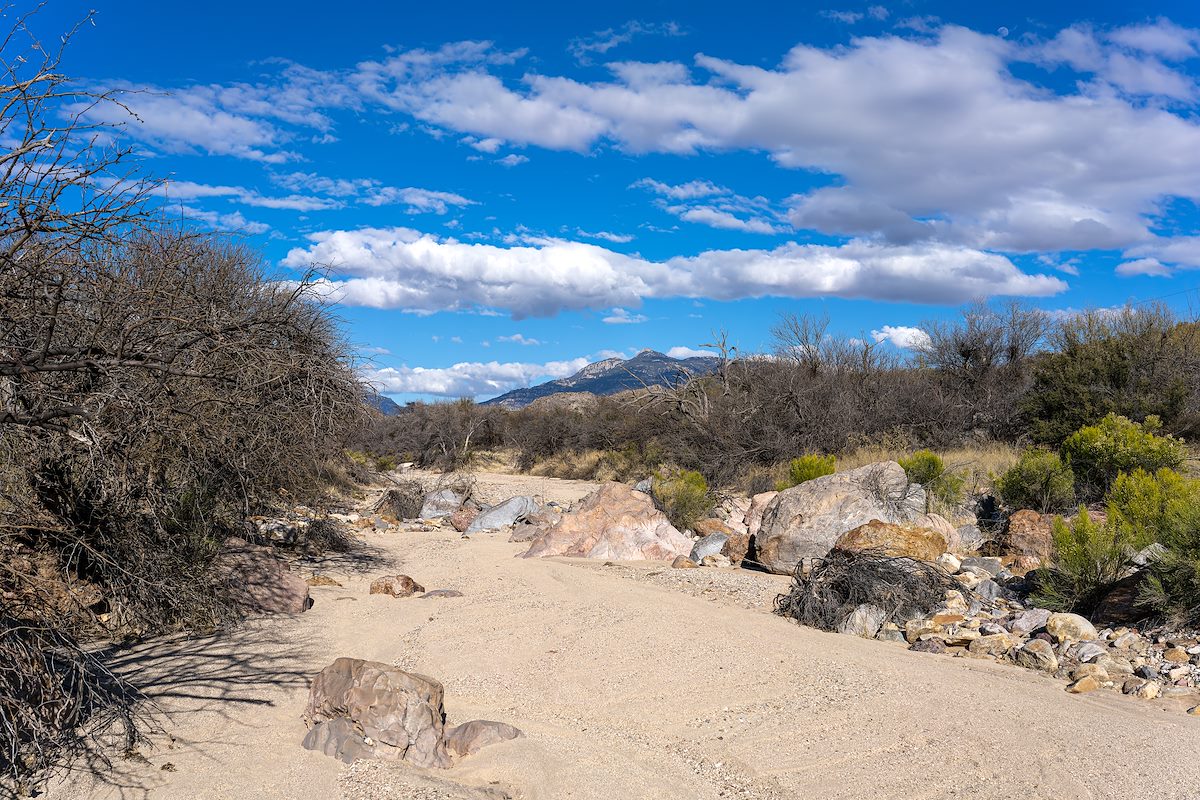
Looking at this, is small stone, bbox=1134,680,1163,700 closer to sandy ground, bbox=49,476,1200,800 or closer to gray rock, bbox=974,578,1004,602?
sandy ground, bbox=49,476,1200,800

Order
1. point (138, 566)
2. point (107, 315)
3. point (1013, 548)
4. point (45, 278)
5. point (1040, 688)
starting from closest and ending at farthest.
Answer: point (45, 278) → point (107, 315) → point (1040, 688) → point (138, 566) → point (1013, 548)

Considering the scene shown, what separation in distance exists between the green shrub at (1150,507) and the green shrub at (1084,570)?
1.12 feet

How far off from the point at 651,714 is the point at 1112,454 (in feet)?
33.7

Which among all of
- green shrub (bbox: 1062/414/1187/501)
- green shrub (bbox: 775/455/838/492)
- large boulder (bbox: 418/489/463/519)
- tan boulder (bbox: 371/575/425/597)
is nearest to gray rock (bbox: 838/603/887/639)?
tan boulder (bbox: 371/575/425/597)

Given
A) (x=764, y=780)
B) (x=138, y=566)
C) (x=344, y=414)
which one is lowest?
(x=764, y=780)

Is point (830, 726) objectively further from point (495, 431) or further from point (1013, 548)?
point (495, 431)

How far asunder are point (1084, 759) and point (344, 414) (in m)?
8.52

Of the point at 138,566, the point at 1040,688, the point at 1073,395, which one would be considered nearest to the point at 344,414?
the point at 138,566

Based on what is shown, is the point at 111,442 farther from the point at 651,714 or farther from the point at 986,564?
the point at 986,564

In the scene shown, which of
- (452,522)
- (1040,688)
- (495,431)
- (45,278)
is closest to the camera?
(45,278)

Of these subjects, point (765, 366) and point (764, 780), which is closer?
point (764, 780)

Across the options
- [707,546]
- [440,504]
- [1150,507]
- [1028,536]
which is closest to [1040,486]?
[1028,536]

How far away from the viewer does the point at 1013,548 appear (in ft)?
33.3

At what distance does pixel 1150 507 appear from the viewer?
30.1ft
